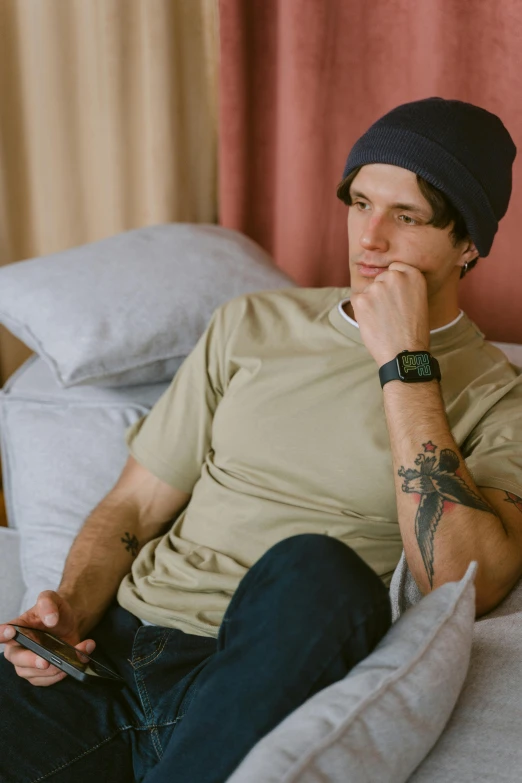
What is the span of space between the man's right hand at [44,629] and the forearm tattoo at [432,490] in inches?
19.2

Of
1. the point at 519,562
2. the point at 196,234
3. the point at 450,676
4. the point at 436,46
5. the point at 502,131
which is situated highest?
the point at 436,46

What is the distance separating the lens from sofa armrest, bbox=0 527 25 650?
1.44 meters


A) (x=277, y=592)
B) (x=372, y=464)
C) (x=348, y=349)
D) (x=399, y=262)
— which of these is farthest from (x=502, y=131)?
(x=277, y=592)

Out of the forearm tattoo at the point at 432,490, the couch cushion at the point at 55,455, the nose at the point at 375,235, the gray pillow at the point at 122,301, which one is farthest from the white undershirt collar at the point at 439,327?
the couch cushion at the point at 55,455

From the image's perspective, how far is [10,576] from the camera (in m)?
1.54

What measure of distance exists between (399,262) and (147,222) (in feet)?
3.90

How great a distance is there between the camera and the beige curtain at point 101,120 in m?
2.12

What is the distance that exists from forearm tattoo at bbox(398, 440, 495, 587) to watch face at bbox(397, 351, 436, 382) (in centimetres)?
11

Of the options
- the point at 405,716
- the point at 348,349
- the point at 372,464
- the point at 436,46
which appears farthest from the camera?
the point at 436,46

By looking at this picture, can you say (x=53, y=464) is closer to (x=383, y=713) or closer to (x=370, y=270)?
(x=370, y=270)

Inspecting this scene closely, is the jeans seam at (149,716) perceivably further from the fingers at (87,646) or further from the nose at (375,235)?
the nose at (375,235)

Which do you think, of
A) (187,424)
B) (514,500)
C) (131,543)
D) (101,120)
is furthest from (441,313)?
(101,120)

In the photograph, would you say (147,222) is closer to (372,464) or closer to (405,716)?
(372,464)

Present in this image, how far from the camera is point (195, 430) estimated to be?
1.38 m
